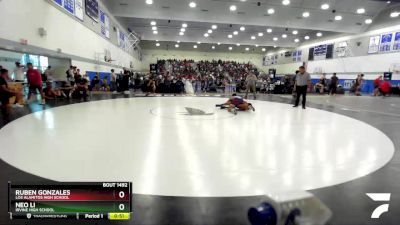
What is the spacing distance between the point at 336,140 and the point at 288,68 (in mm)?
28466

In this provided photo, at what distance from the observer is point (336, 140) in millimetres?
4281

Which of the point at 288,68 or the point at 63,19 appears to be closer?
the point at 63,19

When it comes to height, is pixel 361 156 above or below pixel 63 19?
below

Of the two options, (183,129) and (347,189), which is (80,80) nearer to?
(183,129)

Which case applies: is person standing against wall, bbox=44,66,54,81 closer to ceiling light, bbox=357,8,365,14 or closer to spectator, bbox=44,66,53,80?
spectator, bbox=44,66,53,80

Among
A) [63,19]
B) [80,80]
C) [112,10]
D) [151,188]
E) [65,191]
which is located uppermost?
[112,10]

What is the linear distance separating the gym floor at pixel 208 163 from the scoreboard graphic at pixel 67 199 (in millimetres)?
363

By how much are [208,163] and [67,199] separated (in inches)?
71.4

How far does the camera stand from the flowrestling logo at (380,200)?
1.95 meters

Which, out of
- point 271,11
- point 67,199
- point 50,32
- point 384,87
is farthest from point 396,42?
point 67,199

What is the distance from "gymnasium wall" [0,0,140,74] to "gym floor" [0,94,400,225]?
3.06 meters

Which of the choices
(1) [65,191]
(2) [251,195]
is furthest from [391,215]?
(1) [65,191]

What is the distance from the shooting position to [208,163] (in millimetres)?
3014

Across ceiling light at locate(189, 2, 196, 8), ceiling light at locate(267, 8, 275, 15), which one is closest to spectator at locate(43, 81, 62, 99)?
ceiling light at locate(189, 2, 196, 8)
